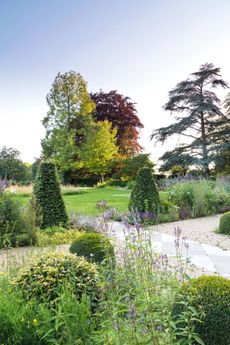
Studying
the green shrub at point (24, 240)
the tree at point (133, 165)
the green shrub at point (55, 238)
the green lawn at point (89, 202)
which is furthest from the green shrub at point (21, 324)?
the tree at point (133, 165)

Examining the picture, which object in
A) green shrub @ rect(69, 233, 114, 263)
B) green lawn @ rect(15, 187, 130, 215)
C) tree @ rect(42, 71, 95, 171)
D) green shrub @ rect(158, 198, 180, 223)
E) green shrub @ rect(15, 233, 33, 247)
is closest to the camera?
green shrub @ rect(69, 233, 114, 263)

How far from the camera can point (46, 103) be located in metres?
26.3

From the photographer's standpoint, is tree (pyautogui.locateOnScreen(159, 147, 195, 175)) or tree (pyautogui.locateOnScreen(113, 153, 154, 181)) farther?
tree (pyautogui.locateOnScreen(159, 147, 195, 175))

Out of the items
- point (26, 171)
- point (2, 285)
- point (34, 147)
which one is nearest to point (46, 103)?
point (34, 147)

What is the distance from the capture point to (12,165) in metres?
29.9

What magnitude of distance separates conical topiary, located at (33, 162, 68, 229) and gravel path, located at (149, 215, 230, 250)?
2.17 m

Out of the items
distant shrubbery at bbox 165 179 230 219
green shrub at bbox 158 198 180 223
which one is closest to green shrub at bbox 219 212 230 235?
→ green shrub at bbox 158 198 180 223

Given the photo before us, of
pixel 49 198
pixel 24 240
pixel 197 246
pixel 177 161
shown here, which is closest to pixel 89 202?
pixel 49 198

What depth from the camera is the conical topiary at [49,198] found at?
7.61m

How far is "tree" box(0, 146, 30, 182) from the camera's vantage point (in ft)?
96.5

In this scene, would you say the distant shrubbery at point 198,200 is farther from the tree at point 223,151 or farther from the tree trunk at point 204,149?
the tree at point 223,151

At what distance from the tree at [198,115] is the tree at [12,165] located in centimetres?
1264

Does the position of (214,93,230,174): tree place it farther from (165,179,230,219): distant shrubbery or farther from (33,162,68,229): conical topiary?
(33,162,68,229): conical topiary

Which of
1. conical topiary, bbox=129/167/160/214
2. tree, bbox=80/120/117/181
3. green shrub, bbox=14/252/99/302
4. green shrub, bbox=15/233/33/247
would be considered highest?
tree, bbox=80/120/117/181
